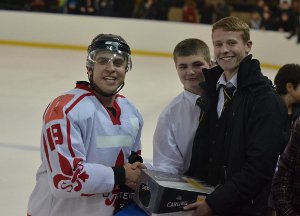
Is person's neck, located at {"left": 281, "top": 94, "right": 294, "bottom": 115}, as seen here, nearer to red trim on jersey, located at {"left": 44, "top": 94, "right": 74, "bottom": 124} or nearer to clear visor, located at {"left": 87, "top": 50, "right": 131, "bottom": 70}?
clear visor, located at {"left": 87, "top": 50, "right": 131, "bottom": 70}

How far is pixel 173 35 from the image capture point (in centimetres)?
1178

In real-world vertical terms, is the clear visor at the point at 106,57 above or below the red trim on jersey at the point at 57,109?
above

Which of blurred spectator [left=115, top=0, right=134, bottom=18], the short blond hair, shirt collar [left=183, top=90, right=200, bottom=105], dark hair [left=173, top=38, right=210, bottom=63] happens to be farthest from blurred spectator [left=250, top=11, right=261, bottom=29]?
the short blond hair

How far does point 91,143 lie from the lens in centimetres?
200

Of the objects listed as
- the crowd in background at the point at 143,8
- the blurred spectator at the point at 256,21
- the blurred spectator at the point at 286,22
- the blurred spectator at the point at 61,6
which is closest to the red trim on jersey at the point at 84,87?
the blurred spectator at the point at 286,22

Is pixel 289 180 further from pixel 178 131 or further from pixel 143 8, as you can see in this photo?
pixel 143 8

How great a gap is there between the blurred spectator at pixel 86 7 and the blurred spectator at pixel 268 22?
3.69 metres

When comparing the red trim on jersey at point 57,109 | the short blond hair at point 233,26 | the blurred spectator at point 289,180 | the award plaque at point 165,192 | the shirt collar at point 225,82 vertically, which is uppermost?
the short blond hair at point 233,26

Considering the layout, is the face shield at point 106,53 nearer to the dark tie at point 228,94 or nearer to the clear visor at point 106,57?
the clear visor at point 106,57

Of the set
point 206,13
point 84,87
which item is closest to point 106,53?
point 84,87

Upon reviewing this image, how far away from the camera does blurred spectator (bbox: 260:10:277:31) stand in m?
11.8

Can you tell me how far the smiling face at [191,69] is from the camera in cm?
234

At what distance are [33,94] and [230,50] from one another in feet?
18.8

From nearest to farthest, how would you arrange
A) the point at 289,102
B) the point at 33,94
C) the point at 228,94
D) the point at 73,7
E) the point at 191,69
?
the point at 228,94 → the point at 191,69 → the point at 289,102 → the point at 33,94 → the point at 73,7
